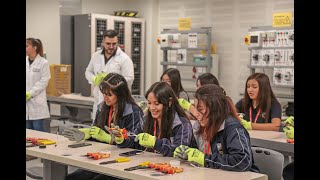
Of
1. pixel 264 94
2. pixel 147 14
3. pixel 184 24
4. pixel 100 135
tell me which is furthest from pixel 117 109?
pixel 147 14

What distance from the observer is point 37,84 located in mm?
5094

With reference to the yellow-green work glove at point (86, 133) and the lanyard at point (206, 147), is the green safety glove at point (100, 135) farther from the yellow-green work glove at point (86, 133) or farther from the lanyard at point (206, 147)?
the lanyard at point (206, 147)

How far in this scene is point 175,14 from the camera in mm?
8000

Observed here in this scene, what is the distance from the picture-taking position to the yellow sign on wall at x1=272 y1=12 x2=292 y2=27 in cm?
602

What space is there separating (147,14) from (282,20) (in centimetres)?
286

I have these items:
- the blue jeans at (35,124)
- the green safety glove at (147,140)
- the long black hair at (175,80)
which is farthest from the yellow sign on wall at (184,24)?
the green safety glove at (147,140)

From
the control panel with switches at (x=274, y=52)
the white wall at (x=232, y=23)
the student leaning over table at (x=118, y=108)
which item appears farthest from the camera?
the white wall at (x=232, y=23)

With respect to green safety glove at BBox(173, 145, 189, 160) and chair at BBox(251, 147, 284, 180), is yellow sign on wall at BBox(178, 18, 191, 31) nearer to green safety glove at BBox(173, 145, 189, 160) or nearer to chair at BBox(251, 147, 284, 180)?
chair at BBox(251, 147, 284, 180)

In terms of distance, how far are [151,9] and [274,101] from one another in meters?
4.57

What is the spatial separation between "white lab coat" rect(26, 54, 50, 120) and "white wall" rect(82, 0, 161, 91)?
10.1 ft

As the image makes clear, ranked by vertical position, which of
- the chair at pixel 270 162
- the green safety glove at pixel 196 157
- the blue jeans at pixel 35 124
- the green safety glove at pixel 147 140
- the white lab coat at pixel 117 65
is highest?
the white lab coat at pixel 117 65

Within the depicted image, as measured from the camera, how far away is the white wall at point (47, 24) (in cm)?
734

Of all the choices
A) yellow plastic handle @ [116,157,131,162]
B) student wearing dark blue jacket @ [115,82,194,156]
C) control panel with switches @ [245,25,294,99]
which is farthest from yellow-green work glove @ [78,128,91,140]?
control panel with switches @ [245,25,294,99]

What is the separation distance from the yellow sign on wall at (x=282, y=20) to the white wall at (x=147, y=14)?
2.64 m
